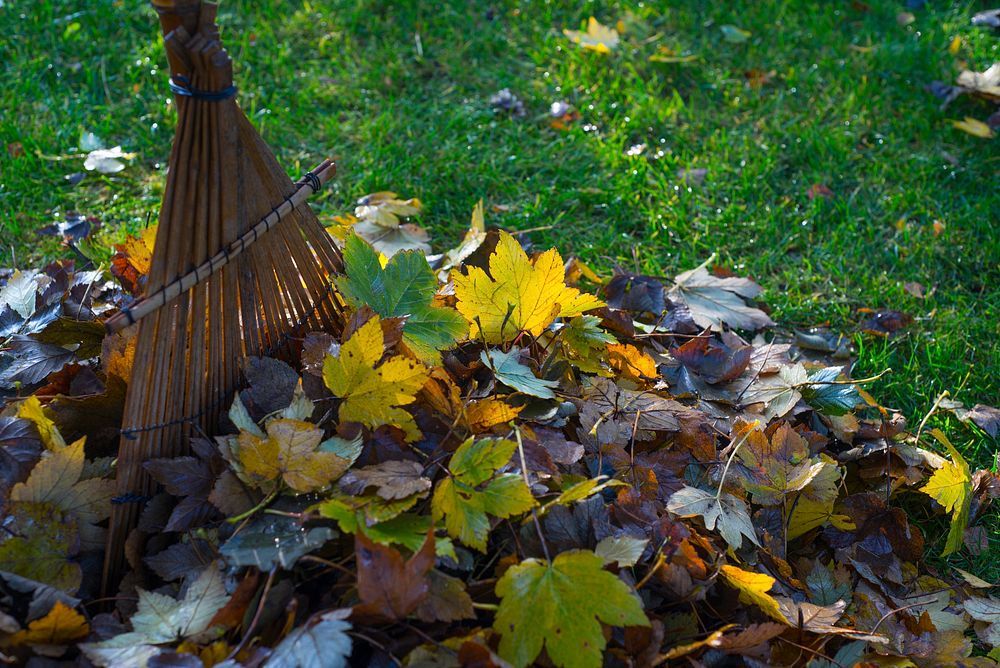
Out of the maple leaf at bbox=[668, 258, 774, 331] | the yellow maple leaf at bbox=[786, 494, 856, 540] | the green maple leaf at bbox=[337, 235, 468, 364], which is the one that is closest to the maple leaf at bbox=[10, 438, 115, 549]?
the green maple leaf at bbox=[337, 235, 468, 364]

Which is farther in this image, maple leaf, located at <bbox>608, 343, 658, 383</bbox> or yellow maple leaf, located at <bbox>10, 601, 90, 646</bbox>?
maple leaf, located at <bbox>608, 343, 658, 383</bbox>

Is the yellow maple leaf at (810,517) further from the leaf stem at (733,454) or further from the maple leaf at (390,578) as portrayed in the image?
the maple leaf at (390,578)

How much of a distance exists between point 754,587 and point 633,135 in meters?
2.27

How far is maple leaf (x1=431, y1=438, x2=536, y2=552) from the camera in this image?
4.24 ft

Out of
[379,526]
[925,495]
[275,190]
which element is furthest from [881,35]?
[379,526]

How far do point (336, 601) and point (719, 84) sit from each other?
295 cm

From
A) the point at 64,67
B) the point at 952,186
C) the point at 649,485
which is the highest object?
the point at 64,67

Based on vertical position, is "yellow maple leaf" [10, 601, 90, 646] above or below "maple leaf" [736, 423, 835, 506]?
A: above

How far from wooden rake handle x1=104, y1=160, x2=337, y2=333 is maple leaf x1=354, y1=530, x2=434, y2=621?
1.63ft

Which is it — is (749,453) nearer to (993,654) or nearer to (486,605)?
(993,654)

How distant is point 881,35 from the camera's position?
151 inches

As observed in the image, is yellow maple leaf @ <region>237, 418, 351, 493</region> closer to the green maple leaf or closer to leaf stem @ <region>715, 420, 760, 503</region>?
the green maple leaf

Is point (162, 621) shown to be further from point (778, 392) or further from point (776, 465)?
point (778, 392)

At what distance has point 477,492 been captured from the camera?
132cm
